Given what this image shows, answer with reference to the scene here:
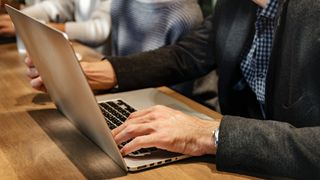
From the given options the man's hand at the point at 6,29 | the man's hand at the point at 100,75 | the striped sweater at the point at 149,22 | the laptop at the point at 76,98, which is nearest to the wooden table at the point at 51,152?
A: the laptop at the point at 76,98

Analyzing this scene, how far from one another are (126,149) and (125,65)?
1.54ft

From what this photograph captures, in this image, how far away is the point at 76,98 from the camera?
0.85 meters

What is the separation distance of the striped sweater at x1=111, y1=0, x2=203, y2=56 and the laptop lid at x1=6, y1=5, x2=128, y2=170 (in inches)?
28.1

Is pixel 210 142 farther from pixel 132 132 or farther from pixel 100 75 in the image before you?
pixel 100 75

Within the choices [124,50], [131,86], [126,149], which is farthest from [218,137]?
[124,50]

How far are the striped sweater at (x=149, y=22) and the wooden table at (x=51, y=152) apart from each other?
20.3 inches

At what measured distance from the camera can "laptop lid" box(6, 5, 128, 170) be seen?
75 centimetres

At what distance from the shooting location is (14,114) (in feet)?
3.56

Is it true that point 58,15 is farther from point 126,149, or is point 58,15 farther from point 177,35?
point 126,149

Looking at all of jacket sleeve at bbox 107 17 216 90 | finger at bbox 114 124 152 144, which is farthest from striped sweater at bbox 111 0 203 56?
finger at bbox 114 124 152 144

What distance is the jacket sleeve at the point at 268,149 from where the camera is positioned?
80 centimetres

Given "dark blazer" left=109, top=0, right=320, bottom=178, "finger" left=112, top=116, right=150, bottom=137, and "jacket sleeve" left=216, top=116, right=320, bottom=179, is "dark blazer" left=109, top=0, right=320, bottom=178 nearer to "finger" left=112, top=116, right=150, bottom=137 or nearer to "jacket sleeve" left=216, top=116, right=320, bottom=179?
"jacket sleeve" left=216, top=116, right=320, bottom=179

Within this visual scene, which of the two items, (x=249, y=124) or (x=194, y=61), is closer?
(x=249, y=124)

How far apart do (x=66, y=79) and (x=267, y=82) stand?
50cm
